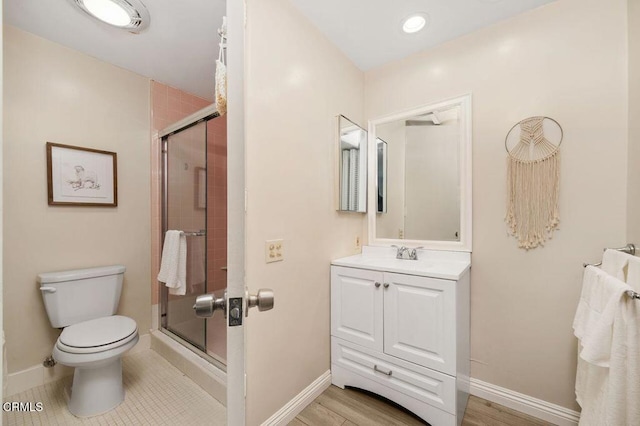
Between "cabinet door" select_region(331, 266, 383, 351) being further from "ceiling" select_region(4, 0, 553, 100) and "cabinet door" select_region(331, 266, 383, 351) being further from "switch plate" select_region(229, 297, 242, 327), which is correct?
"ceiling" select_region(4, 0, 553, 100)

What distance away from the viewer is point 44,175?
27.3 inches

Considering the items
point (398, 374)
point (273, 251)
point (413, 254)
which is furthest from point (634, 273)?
point (273, 251)

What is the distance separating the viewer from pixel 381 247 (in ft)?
6.78

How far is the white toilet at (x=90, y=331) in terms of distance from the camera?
79 centimetres

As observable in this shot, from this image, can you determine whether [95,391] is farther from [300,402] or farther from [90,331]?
[300,402]

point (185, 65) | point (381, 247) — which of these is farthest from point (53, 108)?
point (381, 247)

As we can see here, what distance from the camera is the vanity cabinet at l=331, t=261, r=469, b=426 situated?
53.5 inches

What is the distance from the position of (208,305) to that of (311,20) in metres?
1.82

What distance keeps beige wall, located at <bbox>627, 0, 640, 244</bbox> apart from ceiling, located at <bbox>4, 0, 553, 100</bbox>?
458 millimetres

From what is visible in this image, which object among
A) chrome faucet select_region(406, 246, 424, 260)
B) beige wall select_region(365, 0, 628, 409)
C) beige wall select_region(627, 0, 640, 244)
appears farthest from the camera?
chrome faucet select_region(406, 246, 424, 260)

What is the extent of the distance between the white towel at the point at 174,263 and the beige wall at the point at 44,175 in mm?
341

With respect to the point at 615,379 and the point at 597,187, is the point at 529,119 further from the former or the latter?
the point at 615,379

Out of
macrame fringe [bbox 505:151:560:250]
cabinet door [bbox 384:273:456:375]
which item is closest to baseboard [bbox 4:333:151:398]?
cabinet door [bbox 384:273:456:375]

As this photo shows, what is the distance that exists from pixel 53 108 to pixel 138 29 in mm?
743
